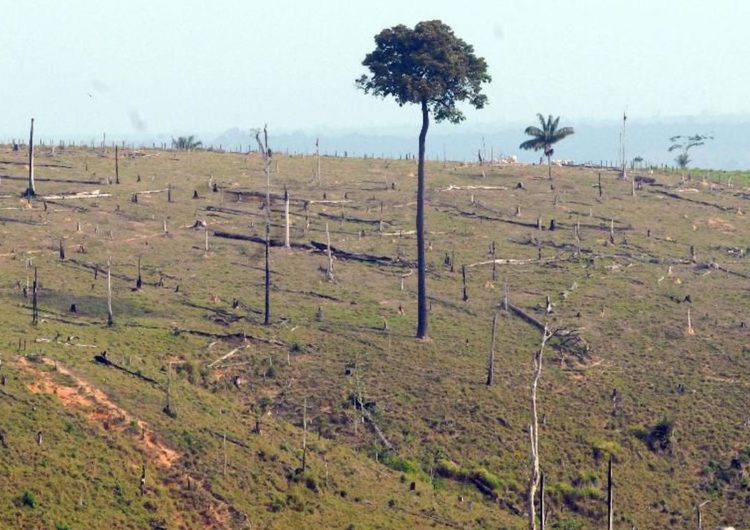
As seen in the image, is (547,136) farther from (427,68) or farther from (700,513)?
(700,513)

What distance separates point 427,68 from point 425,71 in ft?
1.14

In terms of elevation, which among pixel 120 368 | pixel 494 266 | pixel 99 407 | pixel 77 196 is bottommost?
pixel 99 407

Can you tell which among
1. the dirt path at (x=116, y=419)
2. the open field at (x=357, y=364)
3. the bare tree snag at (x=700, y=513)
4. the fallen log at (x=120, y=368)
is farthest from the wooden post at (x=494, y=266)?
the dirt path at (x=116, y=419)

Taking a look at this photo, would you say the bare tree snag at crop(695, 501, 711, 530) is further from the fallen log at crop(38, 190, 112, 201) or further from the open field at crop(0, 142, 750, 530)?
the fallen log at crop(38, 190, 112, 201)

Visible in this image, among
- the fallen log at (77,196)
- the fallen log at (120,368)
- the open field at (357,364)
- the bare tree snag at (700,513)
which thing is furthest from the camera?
the fallen log at (77,196)

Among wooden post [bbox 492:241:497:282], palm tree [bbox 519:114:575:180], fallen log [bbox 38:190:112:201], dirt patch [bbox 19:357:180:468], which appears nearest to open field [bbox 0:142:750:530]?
dirt patch [bbox 19:357:180:468]

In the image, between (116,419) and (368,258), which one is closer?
(116,419)

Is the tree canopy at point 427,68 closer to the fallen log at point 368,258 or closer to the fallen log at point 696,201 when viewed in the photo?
the fallen log at point 368,258

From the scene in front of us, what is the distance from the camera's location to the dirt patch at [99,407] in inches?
1969

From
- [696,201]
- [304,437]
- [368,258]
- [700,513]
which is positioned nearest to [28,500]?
[304,437]

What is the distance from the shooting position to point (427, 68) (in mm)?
72875

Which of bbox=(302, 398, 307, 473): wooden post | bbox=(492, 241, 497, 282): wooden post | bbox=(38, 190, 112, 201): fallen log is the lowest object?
bbox=(302, 398, 307, 473): wooden post

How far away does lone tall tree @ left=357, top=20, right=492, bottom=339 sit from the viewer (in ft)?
237

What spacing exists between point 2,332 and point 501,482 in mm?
23039
